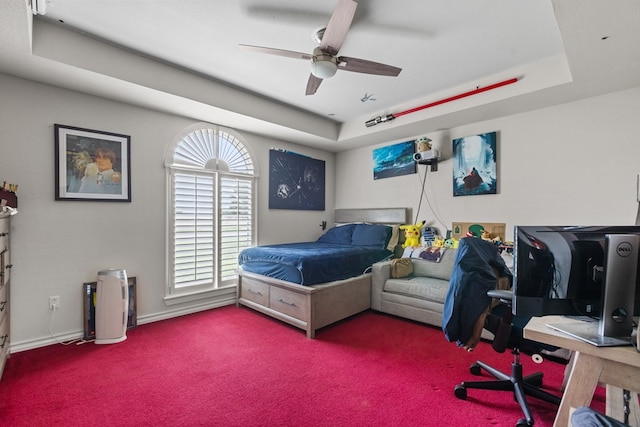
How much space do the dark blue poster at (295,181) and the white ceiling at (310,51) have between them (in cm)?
100

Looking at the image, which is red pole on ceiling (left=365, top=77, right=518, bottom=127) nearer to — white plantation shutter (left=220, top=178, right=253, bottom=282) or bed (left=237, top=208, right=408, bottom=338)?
bed (left=237, top=208, right=408, bottom=338)

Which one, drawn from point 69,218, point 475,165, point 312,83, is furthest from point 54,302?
point 475,165

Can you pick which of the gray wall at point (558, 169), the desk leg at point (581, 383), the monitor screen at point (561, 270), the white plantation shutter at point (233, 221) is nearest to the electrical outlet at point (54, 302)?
the white plantation shutter at point (233, 221)

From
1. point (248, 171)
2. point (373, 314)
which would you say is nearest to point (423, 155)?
point (373, 314)

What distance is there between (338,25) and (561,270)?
1.82 m

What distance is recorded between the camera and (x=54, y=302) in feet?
8.87

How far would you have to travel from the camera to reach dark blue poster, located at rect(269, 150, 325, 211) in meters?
4.46

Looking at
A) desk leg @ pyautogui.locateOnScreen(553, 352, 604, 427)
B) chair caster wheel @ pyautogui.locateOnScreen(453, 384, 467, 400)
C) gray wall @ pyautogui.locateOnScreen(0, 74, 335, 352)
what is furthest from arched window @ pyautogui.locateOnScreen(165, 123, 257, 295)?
desk leg @ pyautogui.locateOnScreen(553, 352, 604, 427)

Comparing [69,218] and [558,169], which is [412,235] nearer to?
[558,169]

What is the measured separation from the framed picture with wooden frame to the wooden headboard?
3200 mm

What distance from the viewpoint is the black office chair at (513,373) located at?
169 centimetres

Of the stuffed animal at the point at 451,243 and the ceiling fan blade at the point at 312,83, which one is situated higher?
the ceiling fan blade at the point at 312,83

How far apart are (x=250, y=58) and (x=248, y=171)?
1.74m

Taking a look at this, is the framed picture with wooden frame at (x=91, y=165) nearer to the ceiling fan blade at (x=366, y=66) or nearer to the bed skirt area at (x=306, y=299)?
the bed skirt area at (x=306, y=299)
